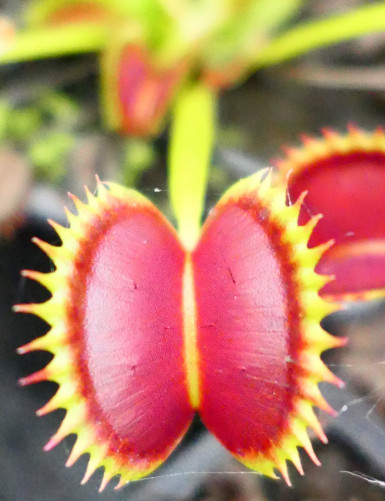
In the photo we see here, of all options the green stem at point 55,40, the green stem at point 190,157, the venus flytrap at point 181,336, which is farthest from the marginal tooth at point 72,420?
the green stem at point 55,40

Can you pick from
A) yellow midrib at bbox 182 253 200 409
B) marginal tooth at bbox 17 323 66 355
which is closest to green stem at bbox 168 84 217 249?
yellow midrib at bbox 182 253 200 409

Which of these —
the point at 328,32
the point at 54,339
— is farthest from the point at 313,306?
the point at 328,32

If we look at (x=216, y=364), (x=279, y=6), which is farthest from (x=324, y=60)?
(x=216, y=364)

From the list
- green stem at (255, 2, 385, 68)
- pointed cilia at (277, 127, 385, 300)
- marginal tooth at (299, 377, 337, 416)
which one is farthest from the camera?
green stem at (255, 2, 385, 68)

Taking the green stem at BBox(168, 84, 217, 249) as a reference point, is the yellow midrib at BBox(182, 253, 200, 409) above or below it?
below

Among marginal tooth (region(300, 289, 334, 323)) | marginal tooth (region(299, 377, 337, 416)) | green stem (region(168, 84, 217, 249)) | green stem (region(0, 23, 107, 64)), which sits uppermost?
green stem (region(0, 23, 107, 64))

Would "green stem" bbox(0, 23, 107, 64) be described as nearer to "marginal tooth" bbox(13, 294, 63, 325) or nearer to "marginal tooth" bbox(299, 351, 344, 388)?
"marginal tooth" bbox(13, 294, 63, 325)

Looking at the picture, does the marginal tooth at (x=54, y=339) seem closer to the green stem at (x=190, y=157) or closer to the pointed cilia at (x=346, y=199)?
the green stem at (x=190, y=157)

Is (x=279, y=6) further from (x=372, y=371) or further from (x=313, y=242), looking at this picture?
(x=372, y=371)
